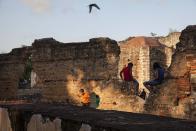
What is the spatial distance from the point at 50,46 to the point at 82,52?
51.4 inches

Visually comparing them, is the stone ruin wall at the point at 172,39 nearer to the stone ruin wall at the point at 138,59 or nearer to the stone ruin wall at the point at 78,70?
the stone ruin wall at the point at 138,59

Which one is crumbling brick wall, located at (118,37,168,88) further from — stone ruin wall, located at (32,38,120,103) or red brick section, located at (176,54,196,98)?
red brick section, located at (176,54,196,98)

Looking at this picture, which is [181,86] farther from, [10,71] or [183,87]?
[10,71]

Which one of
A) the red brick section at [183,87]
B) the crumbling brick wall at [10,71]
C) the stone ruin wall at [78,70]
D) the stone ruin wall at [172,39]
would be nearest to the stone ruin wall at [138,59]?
the crumbling brick wall at [10,71]

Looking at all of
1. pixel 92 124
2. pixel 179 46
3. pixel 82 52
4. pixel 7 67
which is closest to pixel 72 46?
pixel 82 52

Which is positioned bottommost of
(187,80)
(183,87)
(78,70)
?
(183,87)

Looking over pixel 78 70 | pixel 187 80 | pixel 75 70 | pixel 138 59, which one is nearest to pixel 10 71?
pixel 75 70

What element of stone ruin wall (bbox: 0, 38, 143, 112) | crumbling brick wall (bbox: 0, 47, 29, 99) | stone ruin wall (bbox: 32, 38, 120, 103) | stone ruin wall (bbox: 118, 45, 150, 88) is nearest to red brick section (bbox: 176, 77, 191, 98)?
stone ruin wall (bbox: 0, 38, 143, 112)

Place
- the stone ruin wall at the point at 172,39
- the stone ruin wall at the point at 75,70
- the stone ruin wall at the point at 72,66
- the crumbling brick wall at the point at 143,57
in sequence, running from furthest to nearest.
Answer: the stone ruin wall at the point at 172,39 < the crumbling brick wall at the point at 143,57 < the stone ruin wall at the point at 72,66 < the stone ruin wall at the point at 75,70

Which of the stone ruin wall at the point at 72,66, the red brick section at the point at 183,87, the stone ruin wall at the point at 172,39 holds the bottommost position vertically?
the red brick section at the point at 183,87

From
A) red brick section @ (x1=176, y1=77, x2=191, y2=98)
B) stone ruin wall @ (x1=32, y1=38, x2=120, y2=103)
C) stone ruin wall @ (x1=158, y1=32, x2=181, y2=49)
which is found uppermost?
stone ruin wall @ (x1=158, y1=32, x2=181, y2=49)

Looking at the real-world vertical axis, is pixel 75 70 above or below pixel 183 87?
above

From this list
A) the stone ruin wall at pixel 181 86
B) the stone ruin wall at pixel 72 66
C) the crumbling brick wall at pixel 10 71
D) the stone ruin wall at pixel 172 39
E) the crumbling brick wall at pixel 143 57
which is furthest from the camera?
the stone ruin wall at pixel 172 39

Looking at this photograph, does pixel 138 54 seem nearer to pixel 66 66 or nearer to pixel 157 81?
pixel 66 66
